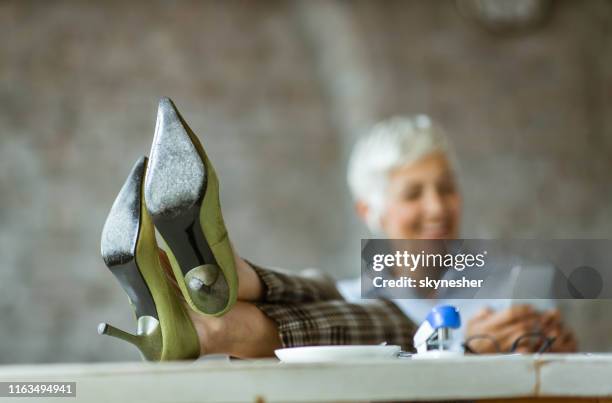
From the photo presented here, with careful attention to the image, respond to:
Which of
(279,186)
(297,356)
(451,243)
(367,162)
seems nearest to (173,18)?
(279,186)

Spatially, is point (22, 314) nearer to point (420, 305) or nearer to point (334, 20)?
point (334, 20)

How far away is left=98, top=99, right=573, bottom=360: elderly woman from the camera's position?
749 mm

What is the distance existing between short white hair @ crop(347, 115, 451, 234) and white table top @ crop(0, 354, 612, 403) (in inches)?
55.2

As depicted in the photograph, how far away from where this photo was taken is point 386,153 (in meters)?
1.96

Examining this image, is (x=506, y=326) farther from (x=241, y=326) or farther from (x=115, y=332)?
(x=115, y=332)

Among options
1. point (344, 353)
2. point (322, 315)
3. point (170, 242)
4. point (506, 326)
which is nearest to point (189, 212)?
point (170, 242)

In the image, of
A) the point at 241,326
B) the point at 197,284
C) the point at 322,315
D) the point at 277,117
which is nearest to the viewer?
the point at 197,284

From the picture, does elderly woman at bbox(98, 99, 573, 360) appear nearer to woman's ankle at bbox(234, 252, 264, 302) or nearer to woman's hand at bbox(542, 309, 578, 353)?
woman's ankle at bbox(234, 252, 264, 302)

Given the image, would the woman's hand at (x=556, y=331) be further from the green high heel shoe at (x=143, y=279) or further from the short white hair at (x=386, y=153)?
the green high heel shoe at (x=143, y=279)

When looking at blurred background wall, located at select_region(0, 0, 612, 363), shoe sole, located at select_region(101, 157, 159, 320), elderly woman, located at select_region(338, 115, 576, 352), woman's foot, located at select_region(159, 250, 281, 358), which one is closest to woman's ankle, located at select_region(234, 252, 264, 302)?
woman's foot, located at select_region(159, 250, 281, 358)

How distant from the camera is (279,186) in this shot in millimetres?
3143

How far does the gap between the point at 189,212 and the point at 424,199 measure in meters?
1.26

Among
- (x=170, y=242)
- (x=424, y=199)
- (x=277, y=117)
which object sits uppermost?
(x=277, y=117)

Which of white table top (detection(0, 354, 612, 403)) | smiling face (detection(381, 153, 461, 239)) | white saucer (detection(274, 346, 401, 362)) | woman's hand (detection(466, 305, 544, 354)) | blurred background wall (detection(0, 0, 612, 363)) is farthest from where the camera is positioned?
blurred background wall (detection(0, 0, 612, 363))
